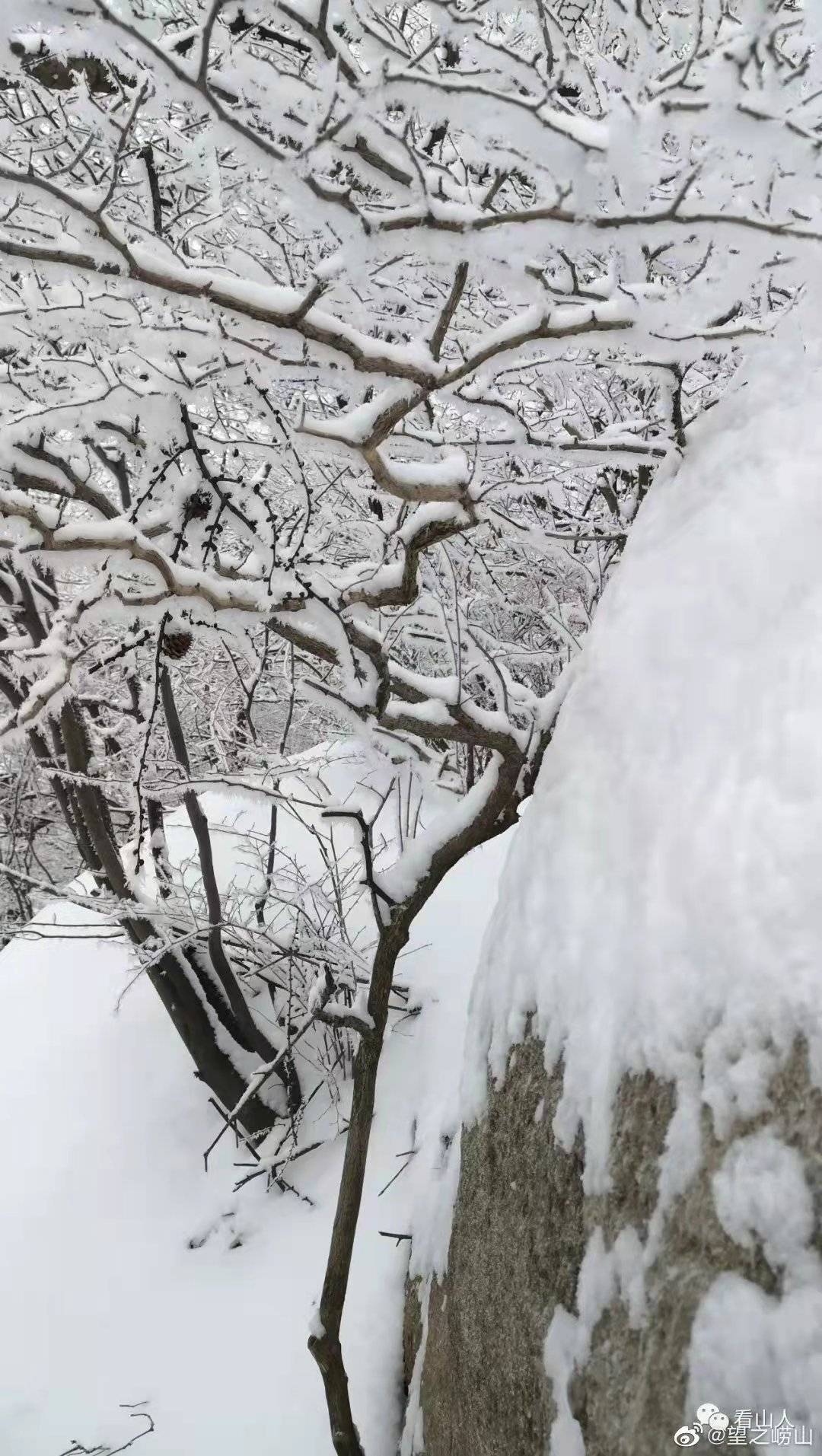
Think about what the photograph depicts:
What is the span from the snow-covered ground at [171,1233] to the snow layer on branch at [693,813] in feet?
6.05

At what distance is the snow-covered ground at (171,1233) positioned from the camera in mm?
3108

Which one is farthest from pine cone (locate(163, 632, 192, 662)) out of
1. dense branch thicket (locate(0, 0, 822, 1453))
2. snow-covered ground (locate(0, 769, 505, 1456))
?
snow-covered ground (locate(0, 769, 505, 1456))

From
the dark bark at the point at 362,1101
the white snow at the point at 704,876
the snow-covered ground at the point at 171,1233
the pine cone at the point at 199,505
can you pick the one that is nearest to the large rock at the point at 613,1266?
the white snow at the point at 704,876

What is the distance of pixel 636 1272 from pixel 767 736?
0.77 meters

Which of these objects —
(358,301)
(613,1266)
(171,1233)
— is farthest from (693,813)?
(171,1233)

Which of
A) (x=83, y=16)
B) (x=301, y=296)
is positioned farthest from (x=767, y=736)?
(x=83, y=16)

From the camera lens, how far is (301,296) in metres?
1.70

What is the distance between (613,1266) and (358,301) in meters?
2.39

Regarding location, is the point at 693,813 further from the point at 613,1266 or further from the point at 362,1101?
the point at 362,1101

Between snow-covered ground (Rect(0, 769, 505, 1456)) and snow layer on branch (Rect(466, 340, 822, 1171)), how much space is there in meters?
1.84

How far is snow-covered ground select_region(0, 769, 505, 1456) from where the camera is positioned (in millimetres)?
3108

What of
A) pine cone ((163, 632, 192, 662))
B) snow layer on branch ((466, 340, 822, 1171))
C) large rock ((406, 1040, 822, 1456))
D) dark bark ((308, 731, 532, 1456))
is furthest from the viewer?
pine cone ((163, 632, 192, 662))

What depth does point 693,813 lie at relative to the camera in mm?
1215

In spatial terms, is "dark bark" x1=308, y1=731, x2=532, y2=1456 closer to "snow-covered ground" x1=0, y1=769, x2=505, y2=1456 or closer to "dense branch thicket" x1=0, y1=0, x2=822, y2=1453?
"dense branch thicket" x1=0, y1=0, x2=822, y2=1453
